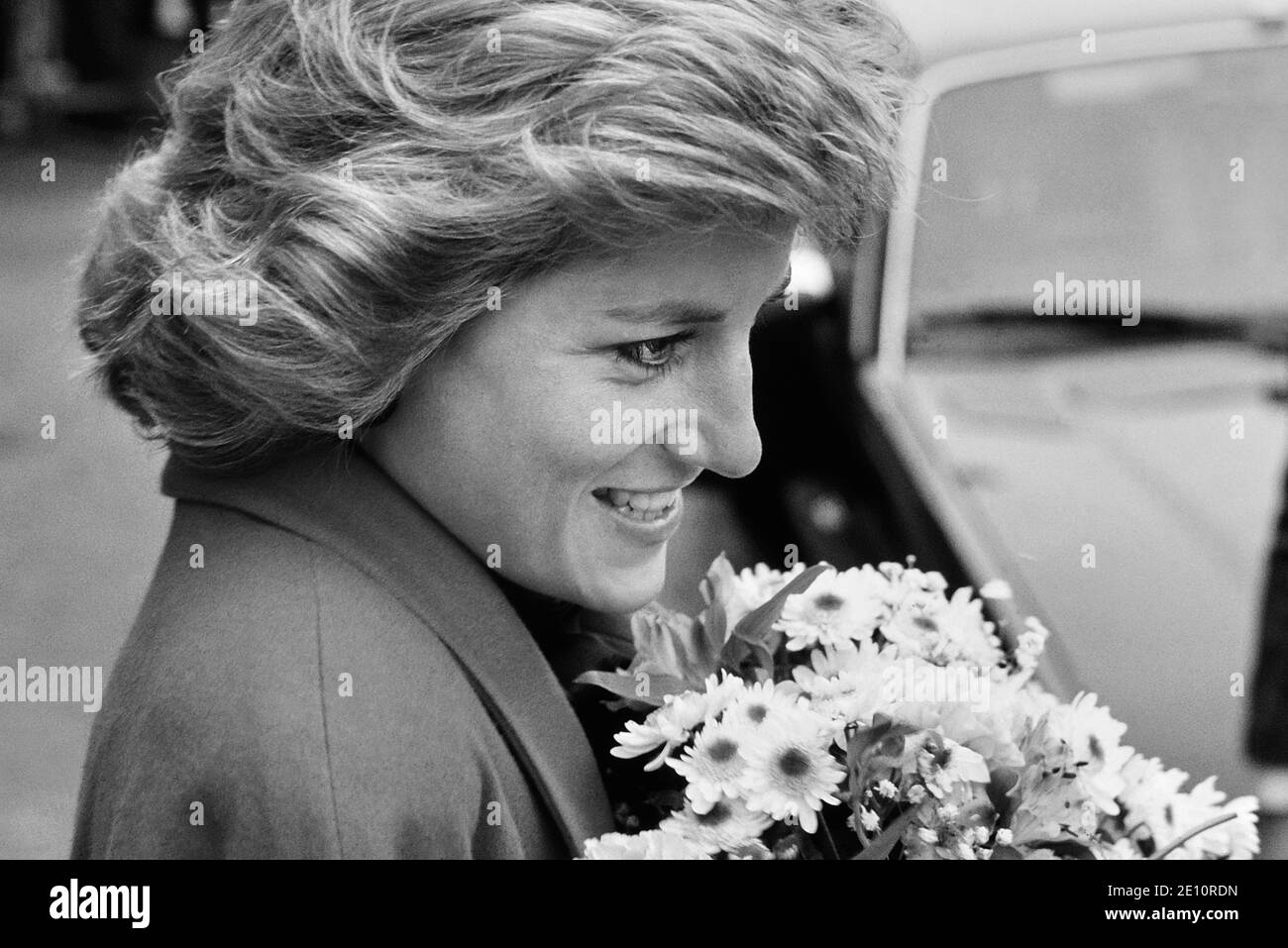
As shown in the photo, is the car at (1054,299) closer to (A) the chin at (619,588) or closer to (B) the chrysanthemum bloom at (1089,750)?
(B) the chrysanthemum bloom at (1089,750)

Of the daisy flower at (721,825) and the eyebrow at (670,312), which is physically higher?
the eyebrow at (670,312)

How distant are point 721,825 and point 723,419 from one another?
363 mm

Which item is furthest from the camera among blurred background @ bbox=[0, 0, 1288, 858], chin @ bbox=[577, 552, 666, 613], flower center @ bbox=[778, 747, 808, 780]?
blurred background @ bbox=[0, 0, 1288, 858]

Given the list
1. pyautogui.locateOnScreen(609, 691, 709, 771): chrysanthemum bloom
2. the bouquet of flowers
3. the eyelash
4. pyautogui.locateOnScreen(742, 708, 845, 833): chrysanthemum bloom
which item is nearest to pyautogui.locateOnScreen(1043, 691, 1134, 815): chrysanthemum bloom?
the bouquet of flowers

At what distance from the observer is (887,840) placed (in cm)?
133

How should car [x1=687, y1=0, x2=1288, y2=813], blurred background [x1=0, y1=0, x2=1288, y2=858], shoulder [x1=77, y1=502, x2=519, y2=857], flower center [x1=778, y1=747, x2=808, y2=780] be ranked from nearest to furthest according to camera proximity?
1. shoulder [x1=77, y1=502, x2=519, y2=857]
2. flower center [x1=778, y1=747, x2=808, y2=780]
3. blurred background [x1=0, y1=0, x2=1288, y2=858]
4. car [x1=687, y1=0, x2=1288, y2=813]

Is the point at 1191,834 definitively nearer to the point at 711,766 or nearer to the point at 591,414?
the point at 711,766

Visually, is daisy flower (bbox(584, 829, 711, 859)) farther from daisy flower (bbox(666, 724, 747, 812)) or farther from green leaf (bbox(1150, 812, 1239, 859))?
green leaf (bbox(1150, 812, 1239, 859))

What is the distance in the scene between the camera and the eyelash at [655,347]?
4.51 feet

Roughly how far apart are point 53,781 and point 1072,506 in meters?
2.35

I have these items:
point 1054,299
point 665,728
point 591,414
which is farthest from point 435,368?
point 1054,299

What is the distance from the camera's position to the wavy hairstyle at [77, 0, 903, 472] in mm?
1276

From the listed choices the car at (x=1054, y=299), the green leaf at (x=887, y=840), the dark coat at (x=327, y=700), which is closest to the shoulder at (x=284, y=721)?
the dark coat at (x=327, y=700)
